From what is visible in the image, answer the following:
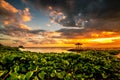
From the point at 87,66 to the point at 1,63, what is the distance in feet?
5.23

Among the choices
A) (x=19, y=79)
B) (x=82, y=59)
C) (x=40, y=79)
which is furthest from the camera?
(x=82, y=59)

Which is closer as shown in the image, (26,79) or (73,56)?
(26,79)

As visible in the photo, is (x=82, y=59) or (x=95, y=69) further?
(x=82, y=59)

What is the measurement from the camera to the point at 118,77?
309cm

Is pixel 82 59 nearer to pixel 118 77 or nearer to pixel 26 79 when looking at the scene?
pixel 118 77

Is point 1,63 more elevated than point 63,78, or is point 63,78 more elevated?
point 1,63

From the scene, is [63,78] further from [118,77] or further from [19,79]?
[118,77]

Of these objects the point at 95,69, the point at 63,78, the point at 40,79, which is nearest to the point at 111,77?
the point at 95,69

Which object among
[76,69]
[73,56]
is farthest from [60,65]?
[73,56]

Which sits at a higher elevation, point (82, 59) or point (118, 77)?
point (82, 59)

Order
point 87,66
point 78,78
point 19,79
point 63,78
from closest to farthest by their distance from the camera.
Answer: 1. point 19,79
2. point 63,78
3. point 78,78
4. point 87,66

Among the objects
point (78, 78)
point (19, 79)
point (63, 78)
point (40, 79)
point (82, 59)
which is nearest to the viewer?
point (19, 79)

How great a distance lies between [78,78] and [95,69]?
0.72 m

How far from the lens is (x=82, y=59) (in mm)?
3707
